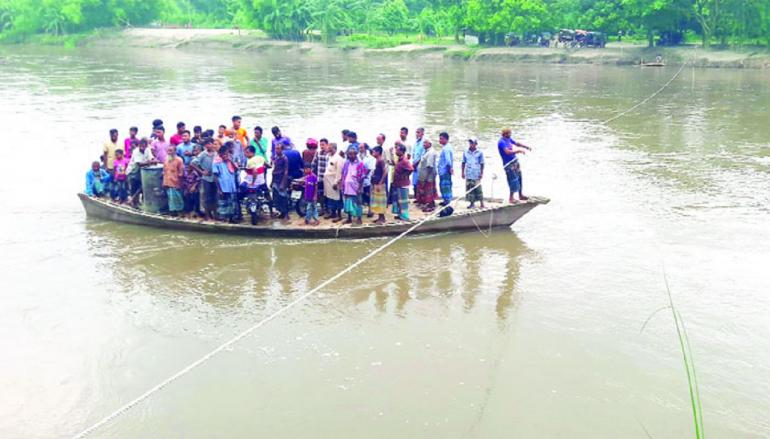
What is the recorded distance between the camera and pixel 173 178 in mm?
11688

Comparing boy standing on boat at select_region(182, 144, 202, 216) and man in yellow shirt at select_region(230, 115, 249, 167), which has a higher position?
man in yellow shirt at select_region(230, 115, 249, 167)

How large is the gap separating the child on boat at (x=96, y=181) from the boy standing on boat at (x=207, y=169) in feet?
7.48

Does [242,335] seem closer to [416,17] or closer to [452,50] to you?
[452,50]

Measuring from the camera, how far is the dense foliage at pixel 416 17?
139 feet

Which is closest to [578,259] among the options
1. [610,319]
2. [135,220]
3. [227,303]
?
[610,319]

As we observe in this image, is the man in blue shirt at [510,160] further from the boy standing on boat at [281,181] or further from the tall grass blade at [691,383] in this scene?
the tall grass blade at [691,383]

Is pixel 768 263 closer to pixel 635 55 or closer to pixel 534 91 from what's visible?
pixel 534 91

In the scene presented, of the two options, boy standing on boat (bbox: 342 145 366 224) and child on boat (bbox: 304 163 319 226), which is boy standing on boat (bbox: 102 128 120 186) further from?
boy standing on boat (bbox: 342 145 366 224)

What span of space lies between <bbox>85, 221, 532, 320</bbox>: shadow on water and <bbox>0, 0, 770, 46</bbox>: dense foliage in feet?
116

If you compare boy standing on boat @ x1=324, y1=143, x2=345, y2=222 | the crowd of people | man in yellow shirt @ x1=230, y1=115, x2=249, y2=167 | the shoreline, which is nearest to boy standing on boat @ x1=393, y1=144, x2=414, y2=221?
the crowd of people

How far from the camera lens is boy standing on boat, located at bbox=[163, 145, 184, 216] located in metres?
11.6

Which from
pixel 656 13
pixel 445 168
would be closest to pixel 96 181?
pixel 445 168

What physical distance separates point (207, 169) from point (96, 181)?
9.10 feet

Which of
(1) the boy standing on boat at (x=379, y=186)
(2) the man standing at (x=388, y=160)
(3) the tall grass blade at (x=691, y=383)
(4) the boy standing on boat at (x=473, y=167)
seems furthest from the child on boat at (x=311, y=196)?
(3) the tall grass blade at (x=691, y=383)
